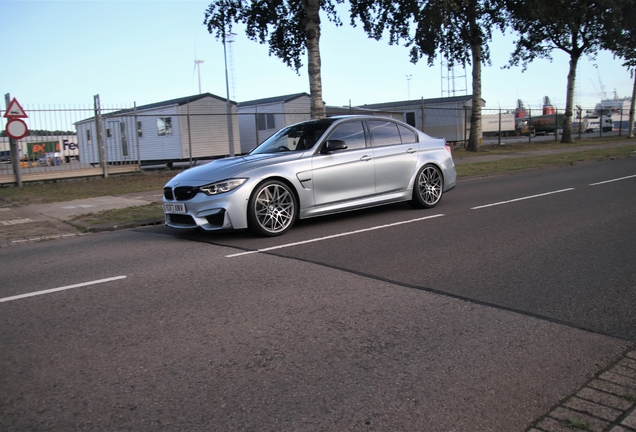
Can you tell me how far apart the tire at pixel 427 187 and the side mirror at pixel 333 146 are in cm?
193

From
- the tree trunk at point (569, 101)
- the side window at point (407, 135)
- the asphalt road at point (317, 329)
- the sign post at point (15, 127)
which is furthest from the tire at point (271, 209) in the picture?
the tree trunk at point (569, 101)

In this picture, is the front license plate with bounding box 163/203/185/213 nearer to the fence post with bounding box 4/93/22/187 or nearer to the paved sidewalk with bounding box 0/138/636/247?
the paved sidewalk with bounding box 0/138/636/247

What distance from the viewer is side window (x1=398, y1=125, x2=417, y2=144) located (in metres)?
9.84

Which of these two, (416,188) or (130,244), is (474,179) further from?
(130,244)

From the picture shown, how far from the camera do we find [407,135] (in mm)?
9930

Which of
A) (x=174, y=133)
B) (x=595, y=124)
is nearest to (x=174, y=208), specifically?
(x=174, y=133)

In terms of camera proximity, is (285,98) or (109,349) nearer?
(109,349)

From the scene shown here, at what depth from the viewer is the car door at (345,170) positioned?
849 cm

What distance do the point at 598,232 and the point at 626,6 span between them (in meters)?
29.1

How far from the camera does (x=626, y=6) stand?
3106 centimetres

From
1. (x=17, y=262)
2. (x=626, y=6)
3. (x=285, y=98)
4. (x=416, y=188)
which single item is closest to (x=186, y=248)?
(x=17, y=262)

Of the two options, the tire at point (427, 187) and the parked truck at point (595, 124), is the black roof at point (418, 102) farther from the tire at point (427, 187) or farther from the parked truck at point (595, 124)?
the parked truck at point (595, 124)

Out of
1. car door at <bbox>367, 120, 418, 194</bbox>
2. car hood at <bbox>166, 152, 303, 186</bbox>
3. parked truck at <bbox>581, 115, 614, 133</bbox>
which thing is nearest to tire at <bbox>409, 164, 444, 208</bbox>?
car door at <bbox>367, 120, 418, 194</bbox>

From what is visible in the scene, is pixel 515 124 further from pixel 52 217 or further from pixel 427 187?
pixel 52 217
